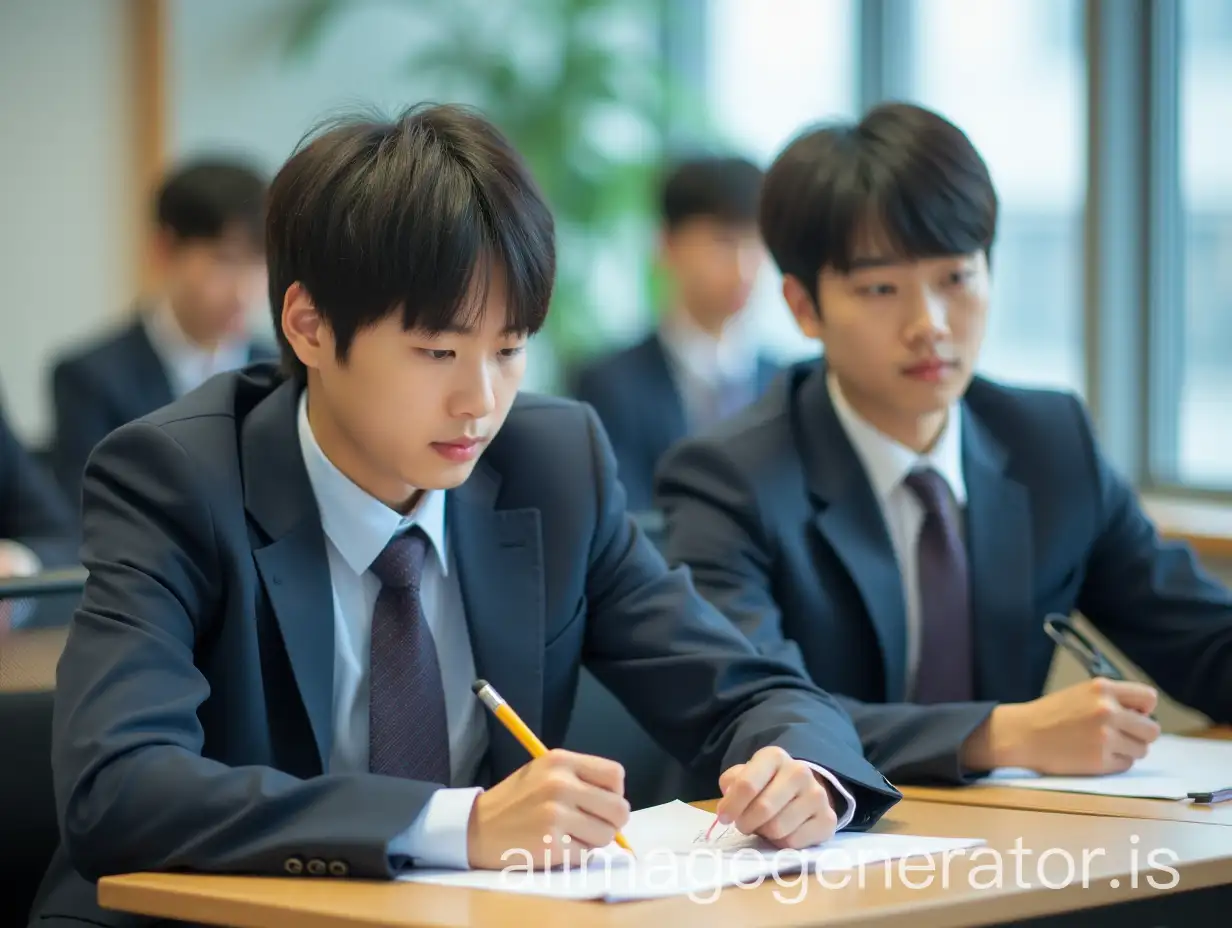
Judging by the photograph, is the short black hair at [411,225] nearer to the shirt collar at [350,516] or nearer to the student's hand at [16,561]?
the shirt collar at [350,516]

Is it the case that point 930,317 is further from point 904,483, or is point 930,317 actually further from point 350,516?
point 350,516

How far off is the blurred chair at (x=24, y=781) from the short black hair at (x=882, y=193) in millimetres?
1079

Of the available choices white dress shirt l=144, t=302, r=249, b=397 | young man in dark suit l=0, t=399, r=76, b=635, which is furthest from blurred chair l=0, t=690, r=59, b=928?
white dress shirt l=144, t=302, r=249, b=397

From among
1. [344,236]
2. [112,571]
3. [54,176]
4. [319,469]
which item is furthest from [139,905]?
[54,176]

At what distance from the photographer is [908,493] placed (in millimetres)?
2168

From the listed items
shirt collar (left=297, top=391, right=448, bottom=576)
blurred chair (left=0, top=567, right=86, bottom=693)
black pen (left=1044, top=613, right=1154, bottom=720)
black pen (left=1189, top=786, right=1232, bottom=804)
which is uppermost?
shirt collar (left=297, top=391, right=448, bottom=576)

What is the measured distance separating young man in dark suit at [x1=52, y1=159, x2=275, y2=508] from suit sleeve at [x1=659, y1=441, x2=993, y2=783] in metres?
2.23

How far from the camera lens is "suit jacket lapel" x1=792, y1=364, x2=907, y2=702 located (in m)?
2.07

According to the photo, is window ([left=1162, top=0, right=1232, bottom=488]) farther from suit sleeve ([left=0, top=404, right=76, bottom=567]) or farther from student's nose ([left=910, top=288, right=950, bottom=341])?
suit sleeve ([left=0, top=404, right=76, bottom=567])

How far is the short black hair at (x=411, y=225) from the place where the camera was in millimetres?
1565

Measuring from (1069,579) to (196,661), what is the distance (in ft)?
3.91

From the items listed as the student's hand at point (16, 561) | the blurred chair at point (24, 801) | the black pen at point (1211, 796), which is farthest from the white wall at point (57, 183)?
the black pen at point (1211, 796)

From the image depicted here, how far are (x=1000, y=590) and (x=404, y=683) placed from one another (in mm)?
853

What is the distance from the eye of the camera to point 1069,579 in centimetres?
221
